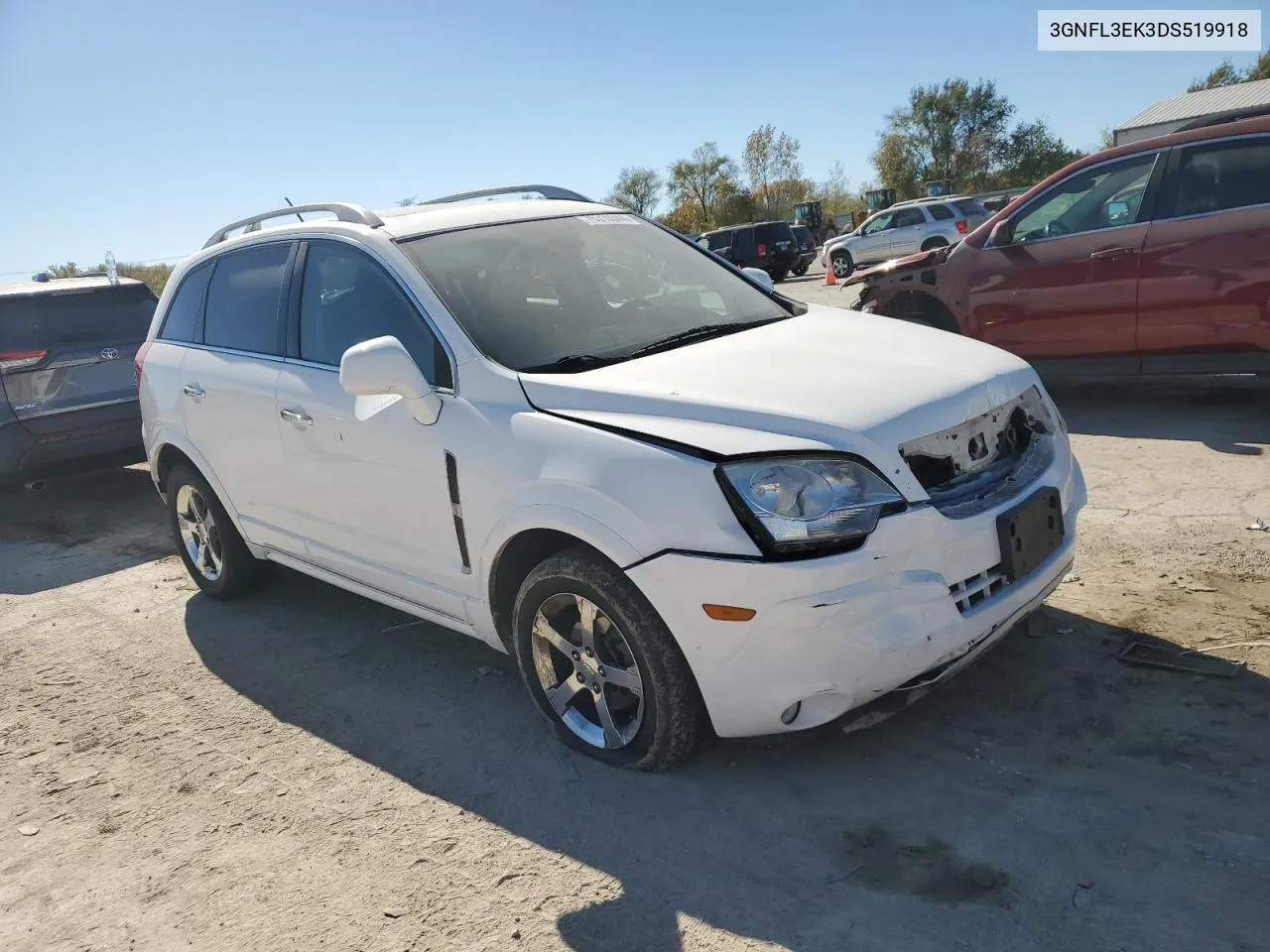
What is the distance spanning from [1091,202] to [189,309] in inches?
227

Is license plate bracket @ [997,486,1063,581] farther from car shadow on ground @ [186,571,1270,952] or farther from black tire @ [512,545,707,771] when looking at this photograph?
black tire @ [512,545,707,771]

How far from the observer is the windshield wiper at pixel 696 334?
354cm

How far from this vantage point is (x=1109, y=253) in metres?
6.72

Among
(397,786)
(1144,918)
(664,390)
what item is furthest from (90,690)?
(1144,918)

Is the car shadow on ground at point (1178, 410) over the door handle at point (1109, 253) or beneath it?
beneath

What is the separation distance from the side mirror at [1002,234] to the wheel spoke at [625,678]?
5.60 m

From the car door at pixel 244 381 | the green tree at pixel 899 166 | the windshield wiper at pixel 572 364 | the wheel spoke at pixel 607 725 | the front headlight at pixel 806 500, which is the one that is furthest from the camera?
the green tree at pixel 899 166

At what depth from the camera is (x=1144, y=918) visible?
2348mm

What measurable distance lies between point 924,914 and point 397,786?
177 cm

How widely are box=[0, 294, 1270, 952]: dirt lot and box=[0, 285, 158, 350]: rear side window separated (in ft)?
12.0

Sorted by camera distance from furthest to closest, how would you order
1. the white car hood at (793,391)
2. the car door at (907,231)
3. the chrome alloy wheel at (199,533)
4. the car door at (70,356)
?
1. the car door at (907,231)
2. the car door at (70,356)
3. the chrome alloy wheel at (199,533)
4. the white car hood at (793,391)

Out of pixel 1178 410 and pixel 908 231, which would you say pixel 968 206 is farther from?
pixel 1178 410

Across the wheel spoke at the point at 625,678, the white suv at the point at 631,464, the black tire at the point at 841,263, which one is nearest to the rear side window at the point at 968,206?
the black tire at the point at 841,263

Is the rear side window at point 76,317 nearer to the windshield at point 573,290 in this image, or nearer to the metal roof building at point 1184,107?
the windshield at point 573,290
